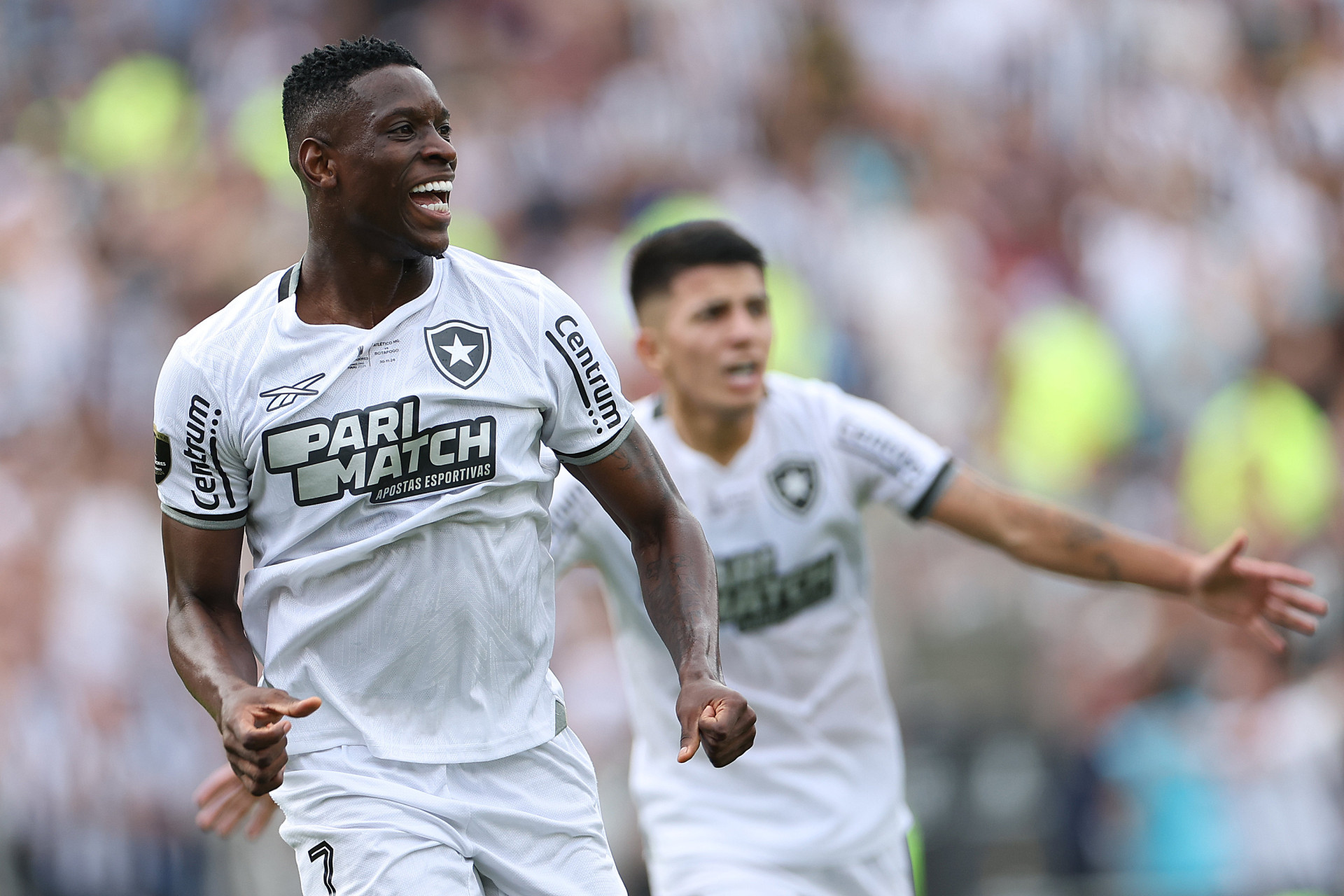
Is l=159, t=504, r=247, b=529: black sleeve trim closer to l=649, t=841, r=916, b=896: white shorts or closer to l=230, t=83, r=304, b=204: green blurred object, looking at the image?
l=649, t=841, r=916, b=896: white shorts

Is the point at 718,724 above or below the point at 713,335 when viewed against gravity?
below

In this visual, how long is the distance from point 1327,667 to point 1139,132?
4.50 meters

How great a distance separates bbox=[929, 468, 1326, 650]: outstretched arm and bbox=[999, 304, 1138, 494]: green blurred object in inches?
184

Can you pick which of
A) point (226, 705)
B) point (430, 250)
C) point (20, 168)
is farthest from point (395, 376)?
point (20, 168)

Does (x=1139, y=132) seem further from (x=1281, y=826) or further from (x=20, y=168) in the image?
(x=20, y=168)

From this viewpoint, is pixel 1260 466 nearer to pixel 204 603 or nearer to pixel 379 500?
pixel 379 500

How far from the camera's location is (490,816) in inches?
145

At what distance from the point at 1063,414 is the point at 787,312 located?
1781 millimetres

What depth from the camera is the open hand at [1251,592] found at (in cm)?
524

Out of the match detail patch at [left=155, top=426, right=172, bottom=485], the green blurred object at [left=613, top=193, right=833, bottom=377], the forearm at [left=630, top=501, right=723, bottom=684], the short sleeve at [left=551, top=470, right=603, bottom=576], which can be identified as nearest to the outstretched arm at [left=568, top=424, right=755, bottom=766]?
the forearm at [left=630, top=501, right=723, bottom=684]

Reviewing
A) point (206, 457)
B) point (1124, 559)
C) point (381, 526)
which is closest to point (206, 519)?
point (206, 457)

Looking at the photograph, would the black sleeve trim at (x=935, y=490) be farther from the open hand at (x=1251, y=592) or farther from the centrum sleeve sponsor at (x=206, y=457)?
the centrum sleeve sponsor at (x=206, y=457)

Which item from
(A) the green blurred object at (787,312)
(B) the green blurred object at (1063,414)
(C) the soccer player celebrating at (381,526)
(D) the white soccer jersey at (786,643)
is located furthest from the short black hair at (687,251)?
(B) the green blurred object at (1063,414)

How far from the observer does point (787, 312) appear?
10.6 metres
